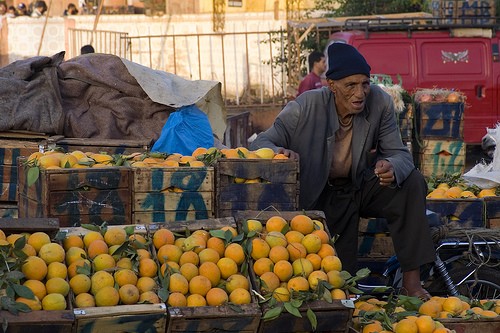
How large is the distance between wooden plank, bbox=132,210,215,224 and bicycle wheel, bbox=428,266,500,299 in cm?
144

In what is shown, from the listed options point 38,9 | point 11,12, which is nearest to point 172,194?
point 38,9

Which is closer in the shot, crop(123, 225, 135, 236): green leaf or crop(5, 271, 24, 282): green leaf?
crop(5, 271, 24, 282): green leaf

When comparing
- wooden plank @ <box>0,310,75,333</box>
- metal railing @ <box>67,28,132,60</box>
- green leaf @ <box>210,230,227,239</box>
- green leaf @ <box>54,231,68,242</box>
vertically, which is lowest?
→ wooden plank @ <box>0,310,75,333</box>

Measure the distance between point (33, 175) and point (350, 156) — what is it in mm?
1778

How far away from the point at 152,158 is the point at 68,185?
0.69 m

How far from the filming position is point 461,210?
21.0ft

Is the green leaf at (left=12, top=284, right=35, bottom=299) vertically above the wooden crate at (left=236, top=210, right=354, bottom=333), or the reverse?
the green leaf at (left=12, top=284, right=35, bottom=299)

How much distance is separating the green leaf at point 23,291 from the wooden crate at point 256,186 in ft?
5.87

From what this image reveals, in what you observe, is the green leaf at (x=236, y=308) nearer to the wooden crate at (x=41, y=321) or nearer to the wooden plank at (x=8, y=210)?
the wooden crate at (x=41, y=321)

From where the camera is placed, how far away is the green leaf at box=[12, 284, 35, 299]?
3.81 meters

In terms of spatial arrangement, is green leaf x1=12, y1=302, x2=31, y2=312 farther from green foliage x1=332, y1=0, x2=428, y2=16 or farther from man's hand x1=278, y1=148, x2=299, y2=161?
green foliage x1=332, y1=0, x2=428, y2=16

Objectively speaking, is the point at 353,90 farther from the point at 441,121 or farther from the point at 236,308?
→ the point at 441,121

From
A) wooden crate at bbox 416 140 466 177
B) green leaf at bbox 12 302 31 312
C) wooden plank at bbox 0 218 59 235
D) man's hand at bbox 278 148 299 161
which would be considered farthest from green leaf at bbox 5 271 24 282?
wooden crate at bbox 416 140 466 177

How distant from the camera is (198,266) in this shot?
435cm
